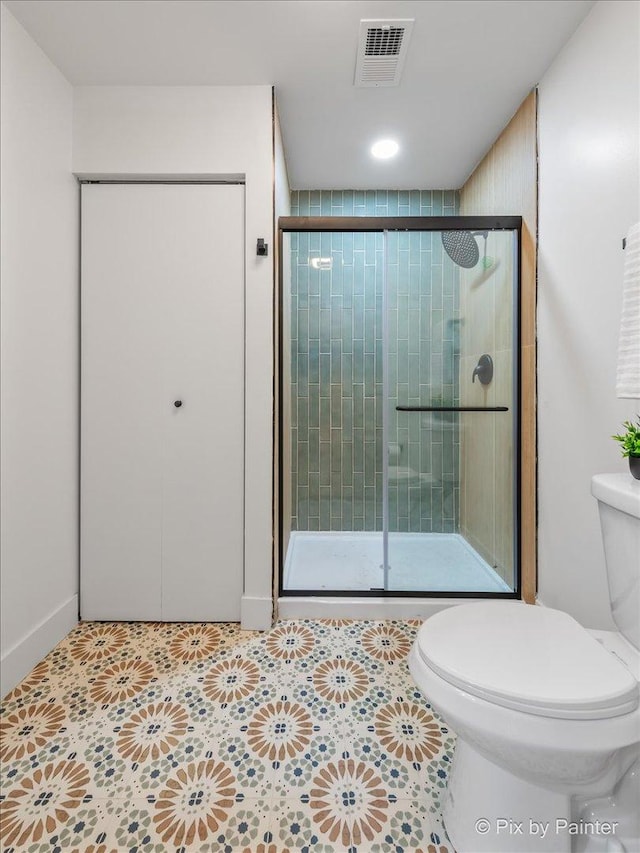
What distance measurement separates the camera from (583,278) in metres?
1.61

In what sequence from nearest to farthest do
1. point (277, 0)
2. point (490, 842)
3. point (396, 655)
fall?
point (490, 842) → point (277, 0) → point (396, 655)

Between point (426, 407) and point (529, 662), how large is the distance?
135 centimetres

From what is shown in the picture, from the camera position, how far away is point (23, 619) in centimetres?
162

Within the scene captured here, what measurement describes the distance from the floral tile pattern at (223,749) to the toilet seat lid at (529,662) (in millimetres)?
458

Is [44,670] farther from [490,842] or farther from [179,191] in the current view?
[179,191]

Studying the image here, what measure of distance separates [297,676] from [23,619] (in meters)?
1.03

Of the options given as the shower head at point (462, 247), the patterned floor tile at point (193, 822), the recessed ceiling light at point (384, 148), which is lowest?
the patterned floor tile at point (193, 822)

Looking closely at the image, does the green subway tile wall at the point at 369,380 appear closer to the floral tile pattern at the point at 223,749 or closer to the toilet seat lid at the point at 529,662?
the floral tile pattern at the point at 223,749

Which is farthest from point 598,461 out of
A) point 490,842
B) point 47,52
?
point 47,52

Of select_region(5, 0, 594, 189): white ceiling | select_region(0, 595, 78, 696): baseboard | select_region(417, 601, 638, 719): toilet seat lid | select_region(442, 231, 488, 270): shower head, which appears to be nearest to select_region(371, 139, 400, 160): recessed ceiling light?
select_region(5, 0, 594, 189): white ceiling

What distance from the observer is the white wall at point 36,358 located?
1534 millimetres

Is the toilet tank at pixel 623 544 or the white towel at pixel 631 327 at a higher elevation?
the white towel at pixel 631 327

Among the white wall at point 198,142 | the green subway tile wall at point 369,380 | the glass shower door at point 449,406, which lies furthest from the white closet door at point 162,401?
the glass shower door at point 449,406

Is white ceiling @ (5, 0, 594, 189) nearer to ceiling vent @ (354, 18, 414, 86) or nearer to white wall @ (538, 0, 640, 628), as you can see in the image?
ceiling vent @ (354, 18, 414, 86)
